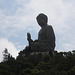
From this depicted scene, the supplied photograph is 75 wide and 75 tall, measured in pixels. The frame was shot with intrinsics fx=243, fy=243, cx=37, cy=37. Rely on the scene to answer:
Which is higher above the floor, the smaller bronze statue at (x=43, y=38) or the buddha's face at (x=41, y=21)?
the buddha's face at (x=41, y=21)

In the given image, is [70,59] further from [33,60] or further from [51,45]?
[51,45]

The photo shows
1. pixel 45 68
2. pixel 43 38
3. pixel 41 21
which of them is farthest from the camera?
pixel 41 21

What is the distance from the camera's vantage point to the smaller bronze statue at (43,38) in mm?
16422

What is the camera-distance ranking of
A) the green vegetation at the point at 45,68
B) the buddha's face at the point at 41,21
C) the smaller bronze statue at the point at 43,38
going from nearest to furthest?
the green vegetation at the point at 45,68
the smaller bronze statue at the point at 43,38
the buddha's face at the point at 41,21

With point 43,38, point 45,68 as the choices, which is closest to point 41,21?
point 43,38

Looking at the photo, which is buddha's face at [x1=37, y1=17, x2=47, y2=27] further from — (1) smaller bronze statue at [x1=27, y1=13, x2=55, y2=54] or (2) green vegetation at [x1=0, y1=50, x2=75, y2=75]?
(2) green vegetation at [x1=0, y1=50, x2=75, y2=75]

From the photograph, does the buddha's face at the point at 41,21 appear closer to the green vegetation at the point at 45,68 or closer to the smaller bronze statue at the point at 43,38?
the smaller bronze statue at the point at 43,38

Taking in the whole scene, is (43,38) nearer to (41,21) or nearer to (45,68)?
(41,21)

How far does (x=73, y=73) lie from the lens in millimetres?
9898

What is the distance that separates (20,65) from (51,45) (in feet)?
19.2

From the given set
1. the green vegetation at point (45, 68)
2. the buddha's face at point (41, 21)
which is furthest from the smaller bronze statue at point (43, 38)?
the green vegetation at point (45, 68)

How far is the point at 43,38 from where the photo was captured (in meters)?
18.2

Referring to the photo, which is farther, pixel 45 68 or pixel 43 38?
pixel 43 38

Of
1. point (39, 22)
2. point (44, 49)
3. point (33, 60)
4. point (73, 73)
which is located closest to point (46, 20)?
point (39, 22)
